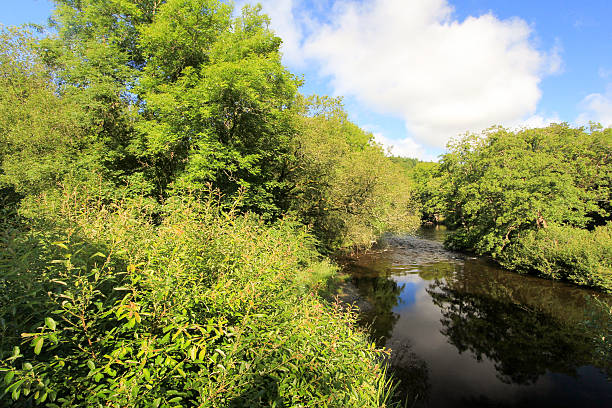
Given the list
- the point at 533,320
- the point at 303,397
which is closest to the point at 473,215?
the point at 533,320

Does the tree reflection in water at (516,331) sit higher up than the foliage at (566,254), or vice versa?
the foliage at (566,254)

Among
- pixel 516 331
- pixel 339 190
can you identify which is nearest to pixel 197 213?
pixel 339 190

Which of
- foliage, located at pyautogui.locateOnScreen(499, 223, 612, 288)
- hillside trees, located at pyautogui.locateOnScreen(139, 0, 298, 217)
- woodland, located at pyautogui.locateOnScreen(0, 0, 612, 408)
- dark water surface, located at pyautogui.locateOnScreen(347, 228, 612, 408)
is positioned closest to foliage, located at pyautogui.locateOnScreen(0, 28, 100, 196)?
woodland, located at pyautogui.locateOnScreen(0, 0, 612, 408)

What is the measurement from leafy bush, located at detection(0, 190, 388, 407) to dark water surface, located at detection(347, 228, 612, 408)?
27.8 ft

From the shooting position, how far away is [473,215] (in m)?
29.4

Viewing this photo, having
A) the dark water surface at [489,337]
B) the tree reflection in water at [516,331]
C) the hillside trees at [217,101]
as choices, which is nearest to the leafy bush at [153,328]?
the dark water surface at [489,337]

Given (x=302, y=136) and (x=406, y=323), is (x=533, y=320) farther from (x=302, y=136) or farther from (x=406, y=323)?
(x=302, y=136)

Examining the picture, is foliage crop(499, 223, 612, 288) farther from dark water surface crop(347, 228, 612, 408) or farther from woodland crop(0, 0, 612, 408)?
dark water surface crop(347, 228, 612, 408)

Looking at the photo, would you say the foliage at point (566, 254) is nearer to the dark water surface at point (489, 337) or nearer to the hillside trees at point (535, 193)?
the hillside trees at point (535, 193)

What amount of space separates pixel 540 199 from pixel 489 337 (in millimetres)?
17336

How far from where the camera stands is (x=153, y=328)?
118 inches

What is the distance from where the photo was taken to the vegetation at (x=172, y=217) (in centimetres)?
261

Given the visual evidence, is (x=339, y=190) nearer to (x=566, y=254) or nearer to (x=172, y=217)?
(x=172, y=217)

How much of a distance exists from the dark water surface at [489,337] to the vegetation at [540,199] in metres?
2.20
